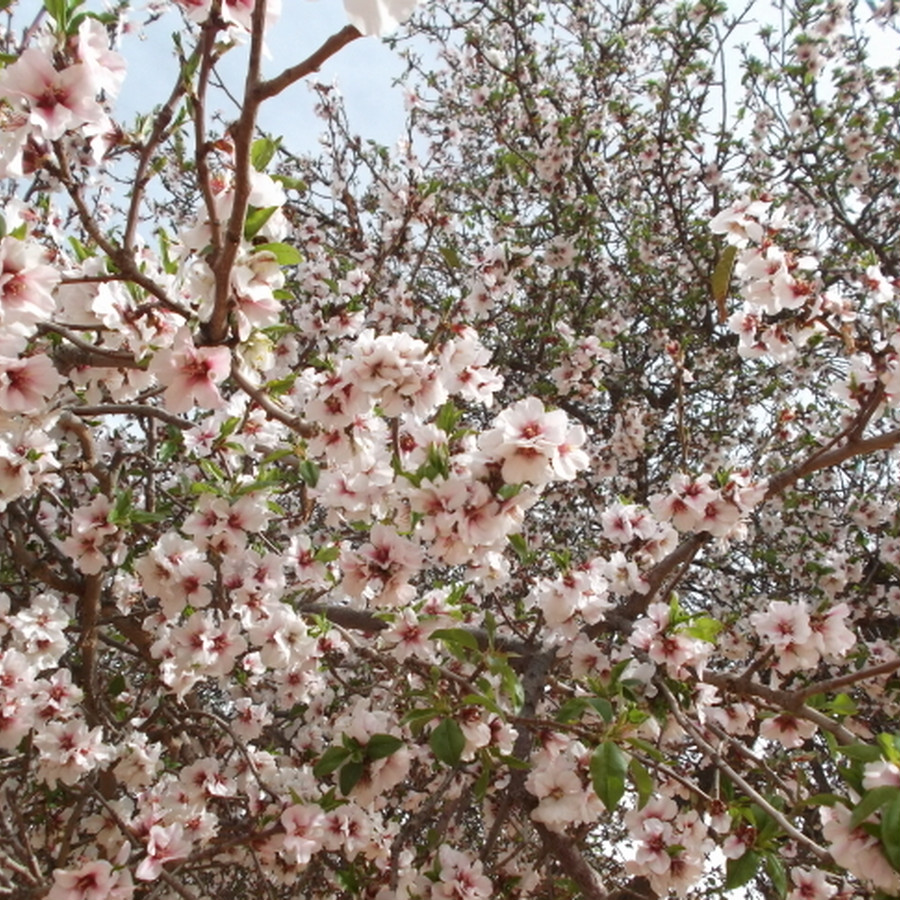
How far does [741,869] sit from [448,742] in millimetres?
793

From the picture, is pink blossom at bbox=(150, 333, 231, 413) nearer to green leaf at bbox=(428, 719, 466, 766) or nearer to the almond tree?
the almond tree

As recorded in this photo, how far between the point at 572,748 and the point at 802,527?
354cm

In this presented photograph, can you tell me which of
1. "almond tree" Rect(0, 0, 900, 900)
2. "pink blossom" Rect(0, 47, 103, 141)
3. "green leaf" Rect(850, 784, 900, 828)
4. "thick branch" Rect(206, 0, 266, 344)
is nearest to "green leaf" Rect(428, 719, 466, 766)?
"almond tree" Rect(0, 0, 900, 900)

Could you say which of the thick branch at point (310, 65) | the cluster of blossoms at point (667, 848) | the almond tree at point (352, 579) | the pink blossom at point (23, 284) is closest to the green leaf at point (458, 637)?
the almond tree at point (352, 579)

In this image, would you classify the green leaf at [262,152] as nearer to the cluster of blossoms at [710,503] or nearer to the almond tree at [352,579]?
the almond tree at [352,579]

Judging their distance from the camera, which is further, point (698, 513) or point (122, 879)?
point (698, 513)

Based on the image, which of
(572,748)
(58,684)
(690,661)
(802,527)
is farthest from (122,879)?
(802,527)

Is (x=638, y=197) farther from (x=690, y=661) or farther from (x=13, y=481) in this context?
(x=13, y=481)

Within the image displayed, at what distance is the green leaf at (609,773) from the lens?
171cm

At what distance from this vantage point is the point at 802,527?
5.26m

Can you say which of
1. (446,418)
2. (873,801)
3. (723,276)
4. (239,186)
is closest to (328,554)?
(446,418)

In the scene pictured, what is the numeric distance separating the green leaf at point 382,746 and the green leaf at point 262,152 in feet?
4.41

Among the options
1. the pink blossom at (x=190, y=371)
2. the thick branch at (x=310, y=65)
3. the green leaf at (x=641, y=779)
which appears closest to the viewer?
the thick branch at (x=310, y=65)

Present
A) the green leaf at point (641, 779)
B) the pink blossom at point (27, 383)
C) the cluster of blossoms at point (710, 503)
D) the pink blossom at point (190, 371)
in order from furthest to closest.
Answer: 1. the cluster of blossoms at point (710, 503)
2. the green leaf at point (641, 779)
3. the pink blossom at point (27, 383)
4. the pink blossom at point (190, 371)
